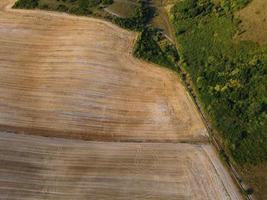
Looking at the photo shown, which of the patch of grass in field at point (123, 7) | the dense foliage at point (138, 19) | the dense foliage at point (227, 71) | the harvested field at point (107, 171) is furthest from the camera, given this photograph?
the patch of grass in field at point (123, 7)

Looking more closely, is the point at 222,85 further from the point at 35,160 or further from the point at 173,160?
the point at 35,160

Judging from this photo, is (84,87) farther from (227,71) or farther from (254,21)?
(254,21)

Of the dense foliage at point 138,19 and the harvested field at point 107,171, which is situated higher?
the dense foliage at point 138,19

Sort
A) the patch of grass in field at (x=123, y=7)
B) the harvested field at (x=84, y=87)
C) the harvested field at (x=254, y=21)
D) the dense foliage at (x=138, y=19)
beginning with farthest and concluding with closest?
the patch of grass in field at (x=123, y=7) → the dense foliage at (x=138, y=19) → the harvested field at (x=254, y=21) → the harvested field at (x=84, y=87)

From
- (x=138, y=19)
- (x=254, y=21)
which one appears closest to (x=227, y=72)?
(x=254, y=21)

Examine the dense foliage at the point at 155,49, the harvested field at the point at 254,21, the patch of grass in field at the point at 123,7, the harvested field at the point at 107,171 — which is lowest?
the harvested field at the point at 107,171

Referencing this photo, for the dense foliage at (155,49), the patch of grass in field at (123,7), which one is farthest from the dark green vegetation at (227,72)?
the patch of grass in field at (123,7)

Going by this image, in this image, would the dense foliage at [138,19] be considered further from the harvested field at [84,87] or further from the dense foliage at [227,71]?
the dense foliage at [227,71]
